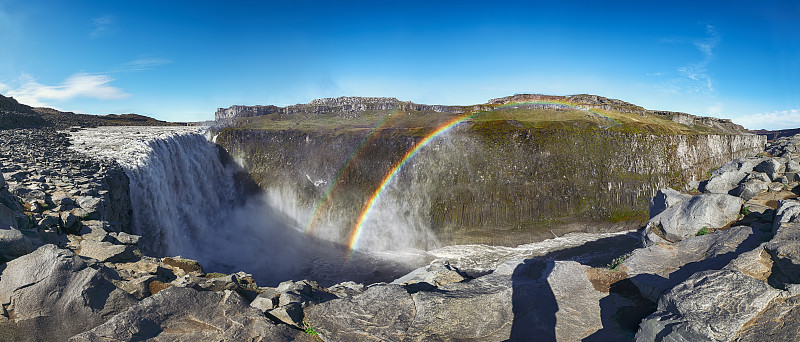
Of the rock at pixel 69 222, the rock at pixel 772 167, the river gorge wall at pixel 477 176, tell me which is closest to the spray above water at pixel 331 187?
the river gorge wall at pixel 477 176

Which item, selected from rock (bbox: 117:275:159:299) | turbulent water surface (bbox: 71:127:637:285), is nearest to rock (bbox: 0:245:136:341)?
rock (bbox: 117:275:159:299)

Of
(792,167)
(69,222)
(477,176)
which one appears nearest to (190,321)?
(69,222)

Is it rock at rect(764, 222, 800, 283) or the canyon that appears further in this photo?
rock at rect(764, 222, 800, 283)

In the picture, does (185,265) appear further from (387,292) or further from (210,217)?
(210,217)

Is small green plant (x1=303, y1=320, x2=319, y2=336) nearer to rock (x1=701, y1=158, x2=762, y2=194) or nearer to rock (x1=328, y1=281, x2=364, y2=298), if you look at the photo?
rock (x1=328, y1=281, x2=364, y2=298)

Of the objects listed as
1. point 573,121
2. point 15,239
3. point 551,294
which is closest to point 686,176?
point 573,121
